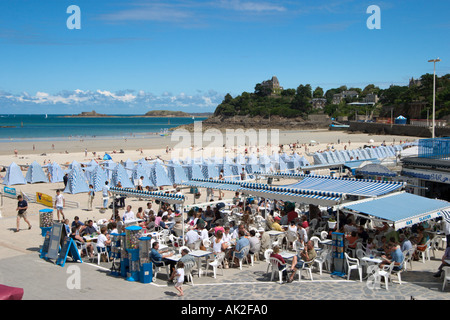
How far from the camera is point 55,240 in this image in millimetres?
10328

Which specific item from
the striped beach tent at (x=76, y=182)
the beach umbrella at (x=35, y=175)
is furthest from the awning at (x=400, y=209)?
the beach umbrella at (x=35, y=175)

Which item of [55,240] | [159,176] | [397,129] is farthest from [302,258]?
[397,129]

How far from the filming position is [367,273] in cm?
853

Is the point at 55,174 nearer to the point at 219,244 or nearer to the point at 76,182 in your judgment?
the point at 76,182

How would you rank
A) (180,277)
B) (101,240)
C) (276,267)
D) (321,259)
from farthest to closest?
(101,240) < (321,259) < (276,267) < (180,277)

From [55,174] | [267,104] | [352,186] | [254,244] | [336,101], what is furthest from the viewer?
[336,101]

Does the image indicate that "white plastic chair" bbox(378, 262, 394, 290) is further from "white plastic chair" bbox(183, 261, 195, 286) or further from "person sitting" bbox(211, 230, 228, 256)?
"white plastic chair" bbox(183, 261, 195, 286)

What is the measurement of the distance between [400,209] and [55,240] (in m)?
8.11

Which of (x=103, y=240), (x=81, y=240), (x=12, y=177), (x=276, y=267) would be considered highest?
(x=12, y=177)

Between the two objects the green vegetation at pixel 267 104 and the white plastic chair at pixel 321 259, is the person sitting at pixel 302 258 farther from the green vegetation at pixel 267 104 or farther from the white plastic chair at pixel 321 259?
the green vegetation at pixel 267 104

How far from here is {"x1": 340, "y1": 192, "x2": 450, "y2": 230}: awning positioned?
917 cm

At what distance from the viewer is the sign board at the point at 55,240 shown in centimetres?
1021

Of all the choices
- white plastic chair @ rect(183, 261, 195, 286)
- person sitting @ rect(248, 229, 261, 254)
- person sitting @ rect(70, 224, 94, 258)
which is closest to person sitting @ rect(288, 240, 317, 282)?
person sitting @ rect(248, 229, 261, 254)

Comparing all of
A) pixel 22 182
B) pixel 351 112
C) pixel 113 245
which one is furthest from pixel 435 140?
pixel 351 112
